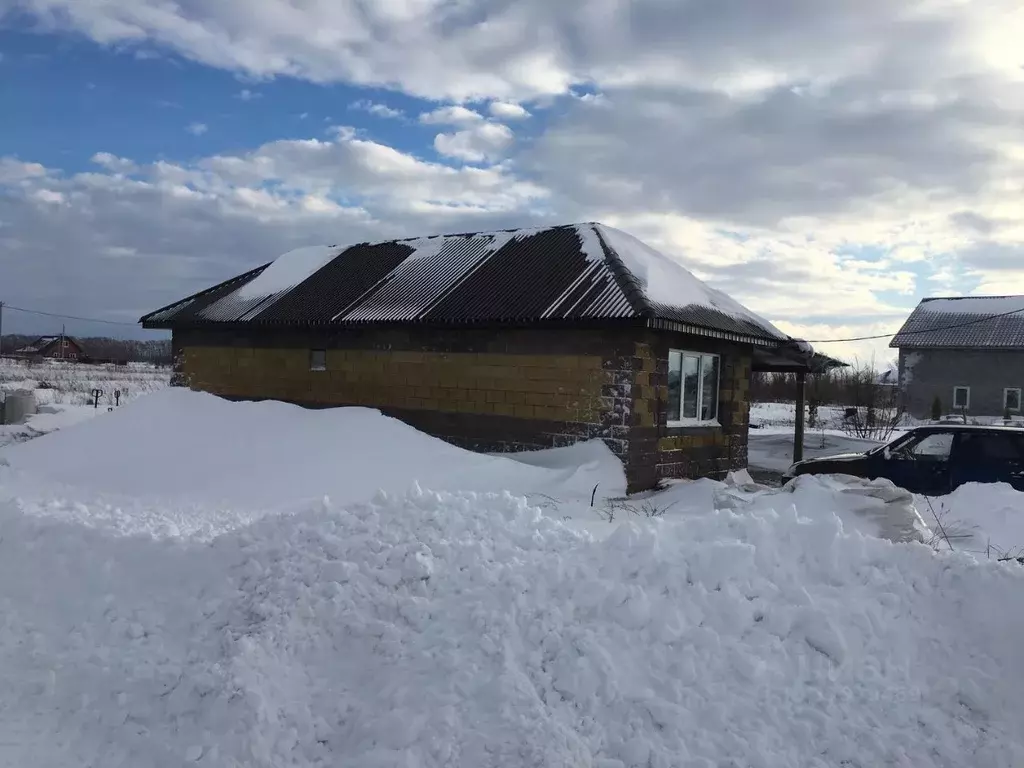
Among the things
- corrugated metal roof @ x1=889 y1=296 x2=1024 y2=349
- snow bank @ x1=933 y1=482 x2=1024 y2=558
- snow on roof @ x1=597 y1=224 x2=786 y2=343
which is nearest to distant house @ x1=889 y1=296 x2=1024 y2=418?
corrugated metal roof @ x1=889 y1=296 x2=1024 y2=349

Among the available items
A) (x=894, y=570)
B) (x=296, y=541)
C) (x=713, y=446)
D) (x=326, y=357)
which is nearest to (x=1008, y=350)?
(x=713, y=446)

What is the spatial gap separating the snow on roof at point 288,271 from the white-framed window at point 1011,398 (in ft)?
91.2

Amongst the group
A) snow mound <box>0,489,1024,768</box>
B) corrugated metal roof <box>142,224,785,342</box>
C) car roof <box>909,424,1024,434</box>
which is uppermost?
corrugated metal roof <box>142,224,785,342</box>

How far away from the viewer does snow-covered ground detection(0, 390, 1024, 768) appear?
162 inches

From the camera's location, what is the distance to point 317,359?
13.4 meters

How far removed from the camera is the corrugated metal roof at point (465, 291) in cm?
1067

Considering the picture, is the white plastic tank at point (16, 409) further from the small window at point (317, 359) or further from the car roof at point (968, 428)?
the car roof at point (968, 428)

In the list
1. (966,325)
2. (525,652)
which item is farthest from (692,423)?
(966,325)

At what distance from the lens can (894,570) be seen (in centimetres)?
508

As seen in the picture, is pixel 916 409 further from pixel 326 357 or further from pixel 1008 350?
pixel 326 357

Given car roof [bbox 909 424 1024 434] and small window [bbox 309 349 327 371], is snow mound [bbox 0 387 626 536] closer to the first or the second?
small window [bbox 309 349 327 371]

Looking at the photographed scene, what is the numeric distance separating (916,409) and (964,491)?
86.9 feet

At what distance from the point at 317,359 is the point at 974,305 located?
32.3 meters

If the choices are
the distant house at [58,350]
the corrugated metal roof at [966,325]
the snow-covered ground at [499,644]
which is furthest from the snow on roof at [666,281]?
the distant house at [58,350]
